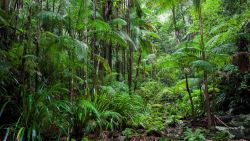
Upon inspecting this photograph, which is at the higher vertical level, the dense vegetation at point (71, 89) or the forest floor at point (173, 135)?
the dense vegetation at point (71, 89)

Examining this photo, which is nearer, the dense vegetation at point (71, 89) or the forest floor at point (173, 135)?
the dense vegetation at point (71, 89)

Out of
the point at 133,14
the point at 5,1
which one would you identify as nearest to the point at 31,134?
the point at 5,1

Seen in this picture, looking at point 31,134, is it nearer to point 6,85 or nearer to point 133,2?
point 6,85

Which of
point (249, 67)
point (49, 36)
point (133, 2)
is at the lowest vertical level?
point (249, 67)

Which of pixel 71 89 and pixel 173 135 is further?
pixel 173 135

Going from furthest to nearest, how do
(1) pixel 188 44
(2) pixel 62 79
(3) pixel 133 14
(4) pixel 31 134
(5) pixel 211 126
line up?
(3) pixel 133 14, (1) pixel 188 44, (2) pixel 62 79, (5) pixel 211 126, (4) pixel 31 134

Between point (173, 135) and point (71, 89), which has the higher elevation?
point (71, 89)

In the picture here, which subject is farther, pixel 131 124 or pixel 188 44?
pixel 188 44

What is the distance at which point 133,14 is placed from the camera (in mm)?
11828

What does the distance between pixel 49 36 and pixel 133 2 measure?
193 inches

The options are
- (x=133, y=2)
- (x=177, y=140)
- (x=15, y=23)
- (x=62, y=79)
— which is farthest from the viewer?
(x=133, y=2)

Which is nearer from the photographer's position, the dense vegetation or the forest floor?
the dense vegetation

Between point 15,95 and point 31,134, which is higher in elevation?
point 15,95

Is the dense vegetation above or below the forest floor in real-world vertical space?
above
